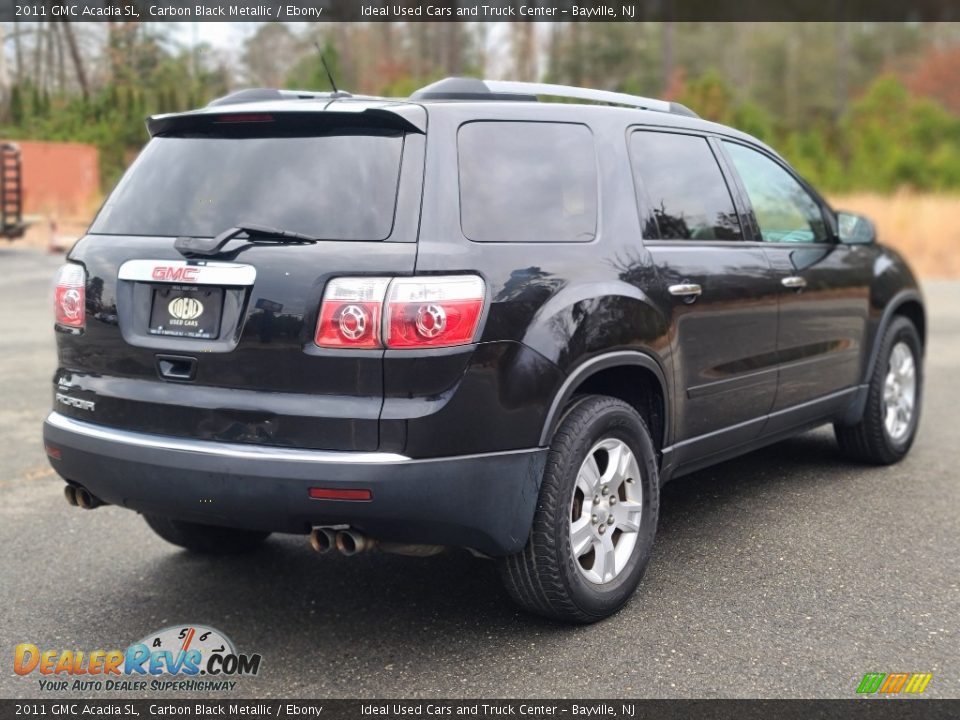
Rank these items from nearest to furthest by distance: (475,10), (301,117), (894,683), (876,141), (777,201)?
(894,683)
(301,117)
(777,201)
(876,141)
(475,10)

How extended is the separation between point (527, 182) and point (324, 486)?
1295 mm

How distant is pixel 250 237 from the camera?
3.46 metres

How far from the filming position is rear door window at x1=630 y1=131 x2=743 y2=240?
14.1ft

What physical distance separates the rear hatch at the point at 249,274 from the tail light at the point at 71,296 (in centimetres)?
4

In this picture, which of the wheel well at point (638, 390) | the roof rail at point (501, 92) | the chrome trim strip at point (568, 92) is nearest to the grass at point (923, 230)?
the chrome trim strip at point (568, 92)

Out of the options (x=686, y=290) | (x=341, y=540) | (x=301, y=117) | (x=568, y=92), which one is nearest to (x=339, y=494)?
(x=341, y=540)

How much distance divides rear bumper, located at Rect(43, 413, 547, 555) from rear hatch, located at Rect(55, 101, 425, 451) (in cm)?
7

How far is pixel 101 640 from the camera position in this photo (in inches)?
149

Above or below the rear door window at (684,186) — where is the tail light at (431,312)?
below

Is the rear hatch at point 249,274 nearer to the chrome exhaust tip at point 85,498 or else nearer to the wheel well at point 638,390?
the chrome exhaust tip at point 85,498

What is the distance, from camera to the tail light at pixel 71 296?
3748 millimetres

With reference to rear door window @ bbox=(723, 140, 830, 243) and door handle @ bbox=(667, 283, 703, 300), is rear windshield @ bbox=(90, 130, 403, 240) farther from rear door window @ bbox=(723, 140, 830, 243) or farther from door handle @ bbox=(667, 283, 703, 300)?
rear door window @ bbox=(723, 140, 830, 243)

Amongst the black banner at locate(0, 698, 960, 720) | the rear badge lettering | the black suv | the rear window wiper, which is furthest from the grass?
the rear badge lettering

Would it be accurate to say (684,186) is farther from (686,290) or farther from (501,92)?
(501,92)
